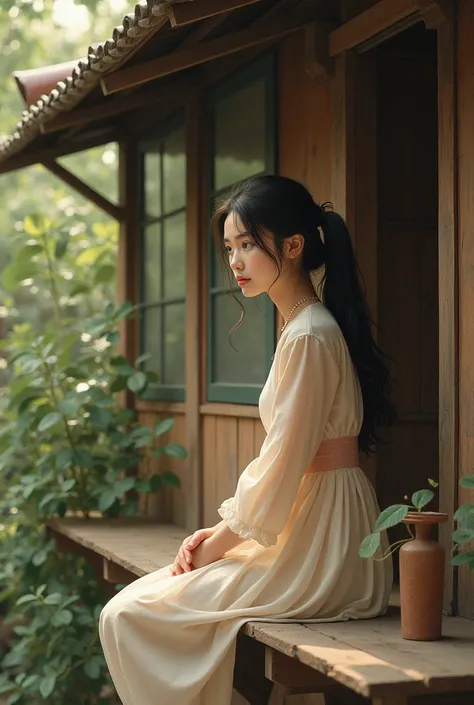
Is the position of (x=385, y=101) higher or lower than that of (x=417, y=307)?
higher

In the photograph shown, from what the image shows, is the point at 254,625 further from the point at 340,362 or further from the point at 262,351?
the point at 262,351

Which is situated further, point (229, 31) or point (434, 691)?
point (229, 31)

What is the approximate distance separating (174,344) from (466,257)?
113 inches

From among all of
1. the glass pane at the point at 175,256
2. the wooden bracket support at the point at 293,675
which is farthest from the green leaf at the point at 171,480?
the wooden bracket support at the point at 293,675

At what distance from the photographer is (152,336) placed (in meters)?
6.42

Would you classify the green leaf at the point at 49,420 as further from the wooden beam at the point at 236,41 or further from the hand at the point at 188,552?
the hand at the point at 188,552

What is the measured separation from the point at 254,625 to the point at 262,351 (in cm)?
182

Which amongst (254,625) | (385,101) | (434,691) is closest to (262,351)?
Result: (385,101)

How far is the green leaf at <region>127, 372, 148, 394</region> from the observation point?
5.93m

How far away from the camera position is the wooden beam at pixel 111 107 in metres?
5.16

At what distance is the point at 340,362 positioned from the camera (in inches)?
129

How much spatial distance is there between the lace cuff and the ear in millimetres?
751

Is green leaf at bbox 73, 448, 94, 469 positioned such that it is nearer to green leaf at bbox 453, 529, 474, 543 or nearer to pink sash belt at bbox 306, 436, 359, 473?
pink sash belt at bbox 306, 436, 359, 473

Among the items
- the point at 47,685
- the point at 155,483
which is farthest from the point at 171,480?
the point at 47,685
